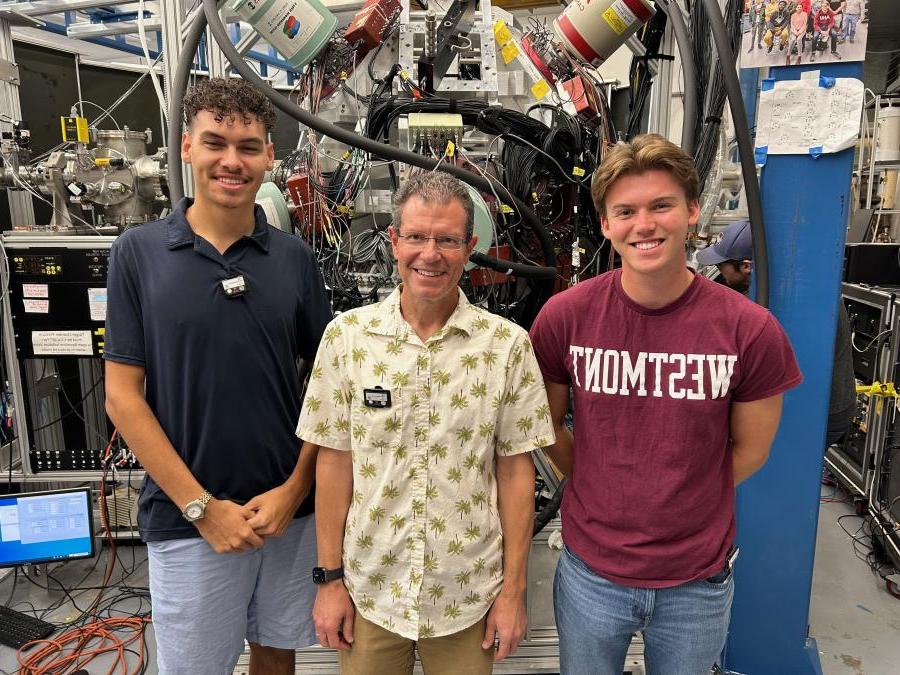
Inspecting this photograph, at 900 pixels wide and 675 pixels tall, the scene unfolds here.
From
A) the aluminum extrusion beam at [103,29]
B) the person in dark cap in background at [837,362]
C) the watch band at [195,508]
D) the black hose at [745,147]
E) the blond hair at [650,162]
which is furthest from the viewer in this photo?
the aluminum extrusion beam at [103,29]

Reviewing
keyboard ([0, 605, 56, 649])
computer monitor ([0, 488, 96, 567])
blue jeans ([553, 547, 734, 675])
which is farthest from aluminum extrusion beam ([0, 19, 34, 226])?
blue jeans ([553, 547, 734, 675])

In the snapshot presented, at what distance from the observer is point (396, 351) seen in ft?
3.71

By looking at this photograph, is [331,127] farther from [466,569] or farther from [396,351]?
[466,569]

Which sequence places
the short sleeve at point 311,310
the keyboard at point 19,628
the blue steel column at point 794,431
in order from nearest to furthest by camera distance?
the short sleeve at point 311,310 < the blue steel column at point 794,431 < the keyboard at point 19,628

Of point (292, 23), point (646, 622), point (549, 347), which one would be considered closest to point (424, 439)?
point (549, 347)

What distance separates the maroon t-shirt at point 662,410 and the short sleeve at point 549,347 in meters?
0.01

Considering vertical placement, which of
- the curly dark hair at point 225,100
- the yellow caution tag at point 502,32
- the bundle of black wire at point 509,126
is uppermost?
the yellow caution tag at point 502,32

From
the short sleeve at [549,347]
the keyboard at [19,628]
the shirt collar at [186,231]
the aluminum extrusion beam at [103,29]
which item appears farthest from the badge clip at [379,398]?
the aluminum extrusion beam at [103,29]

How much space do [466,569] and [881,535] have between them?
2615 mm

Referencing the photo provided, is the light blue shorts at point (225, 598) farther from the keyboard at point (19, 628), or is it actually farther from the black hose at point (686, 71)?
the black hose at point (686, 71)

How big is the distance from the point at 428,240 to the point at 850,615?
2.49 metres

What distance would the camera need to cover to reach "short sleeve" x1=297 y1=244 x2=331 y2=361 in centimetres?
136

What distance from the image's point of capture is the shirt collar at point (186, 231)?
125 cm

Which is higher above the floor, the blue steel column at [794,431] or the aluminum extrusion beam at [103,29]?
the aluminum extrusion beam at [103,29]
